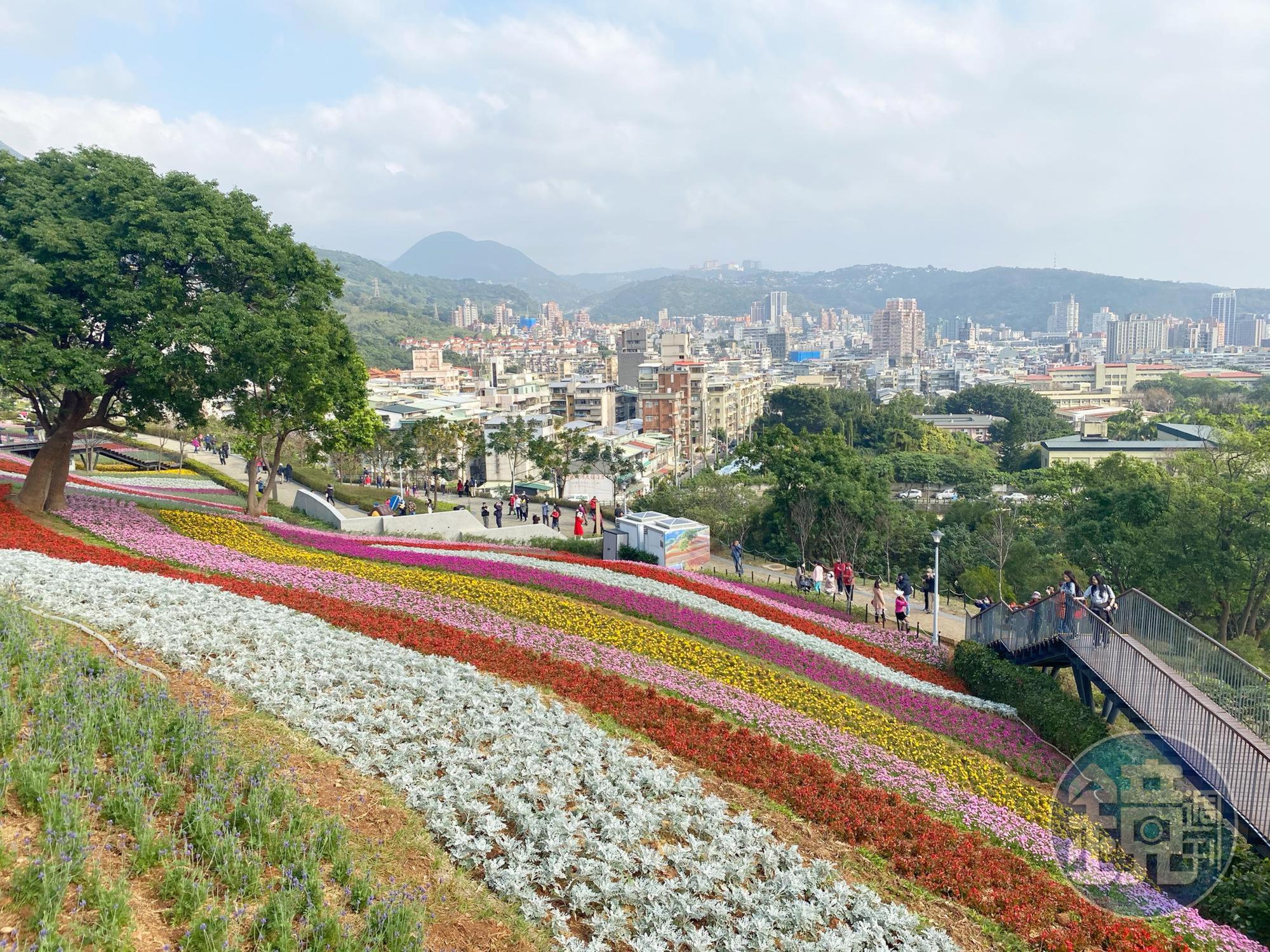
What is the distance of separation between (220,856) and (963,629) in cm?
2136

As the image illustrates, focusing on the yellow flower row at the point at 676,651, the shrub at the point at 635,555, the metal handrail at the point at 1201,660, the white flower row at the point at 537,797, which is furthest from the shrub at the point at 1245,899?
the shrub at the point at 635,555

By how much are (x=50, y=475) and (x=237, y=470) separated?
24845mm

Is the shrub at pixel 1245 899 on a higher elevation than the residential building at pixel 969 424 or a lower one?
higher

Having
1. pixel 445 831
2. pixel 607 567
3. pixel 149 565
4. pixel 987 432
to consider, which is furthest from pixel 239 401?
pixel 987 432

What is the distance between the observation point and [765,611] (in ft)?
66.3

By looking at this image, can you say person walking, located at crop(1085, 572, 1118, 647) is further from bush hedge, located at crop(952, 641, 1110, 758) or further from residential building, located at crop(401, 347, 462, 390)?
residential building, located at crop(401, 347, 462, 390)

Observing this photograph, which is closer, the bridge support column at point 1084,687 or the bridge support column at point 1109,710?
the bridge support column at point 1109,710

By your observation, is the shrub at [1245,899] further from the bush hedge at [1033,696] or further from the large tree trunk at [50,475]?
the large tree trunk at [50,475]

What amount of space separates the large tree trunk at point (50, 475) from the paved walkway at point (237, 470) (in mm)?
10027

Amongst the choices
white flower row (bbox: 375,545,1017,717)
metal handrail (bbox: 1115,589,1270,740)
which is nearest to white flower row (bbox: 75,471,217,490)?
white flower row (bbox: 375,545,1017,717)

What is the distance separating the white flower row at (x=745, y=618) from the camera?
630 inches

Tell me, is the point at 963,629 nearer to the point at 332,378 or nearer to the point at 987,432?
the point at 332,378

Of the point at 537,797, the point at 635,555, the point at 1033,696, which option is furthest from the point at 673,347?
the point at 537,797

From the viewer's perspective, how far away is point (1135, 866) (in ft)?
30.1
